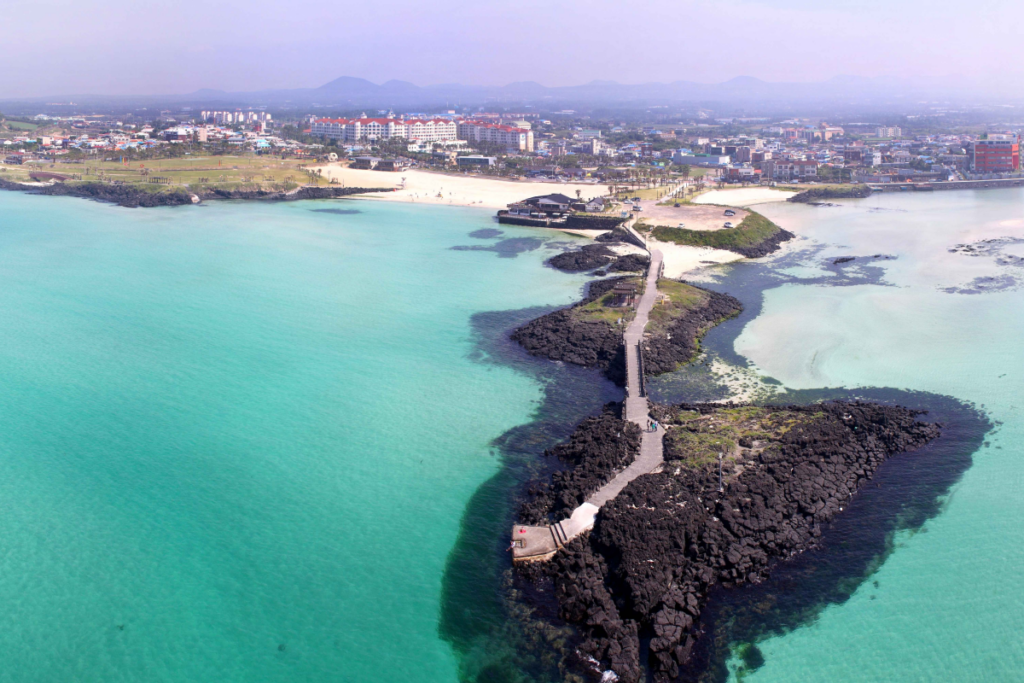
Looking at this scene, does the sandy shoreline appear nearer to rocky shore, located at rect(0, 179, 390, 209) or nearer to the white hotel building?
rocky shore, located at rect(0, 179, 390, 209)

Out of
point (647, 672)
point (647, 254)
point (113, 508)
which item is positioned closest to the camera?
point (647, 672)

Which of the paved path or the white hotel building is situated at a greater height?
the white hotel building

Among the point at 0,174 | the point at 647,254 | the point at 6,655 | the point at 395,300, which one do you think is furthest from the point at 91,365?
the point at 0,174

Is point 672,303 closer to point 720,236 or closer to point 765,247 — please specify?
point 720,236

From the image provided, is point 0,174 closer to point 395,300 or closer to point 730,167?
point 395,300

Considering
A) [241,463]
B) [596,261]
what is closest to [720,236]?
[596,261]

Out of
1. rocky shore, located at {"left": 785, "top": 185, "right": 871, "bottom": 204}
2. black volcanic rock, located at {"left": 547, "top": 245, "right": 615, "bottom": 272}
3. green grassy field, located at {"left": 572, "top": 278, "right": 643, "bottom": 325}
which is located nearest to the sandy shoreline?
rocky shore, located at {"left": 785, "top": 185, "right": 871, "bottom": 204}

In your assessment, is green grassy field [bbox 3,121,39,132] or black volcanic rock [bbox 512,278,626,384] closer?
black volcanic rock [bbox 512,278,626,384]
